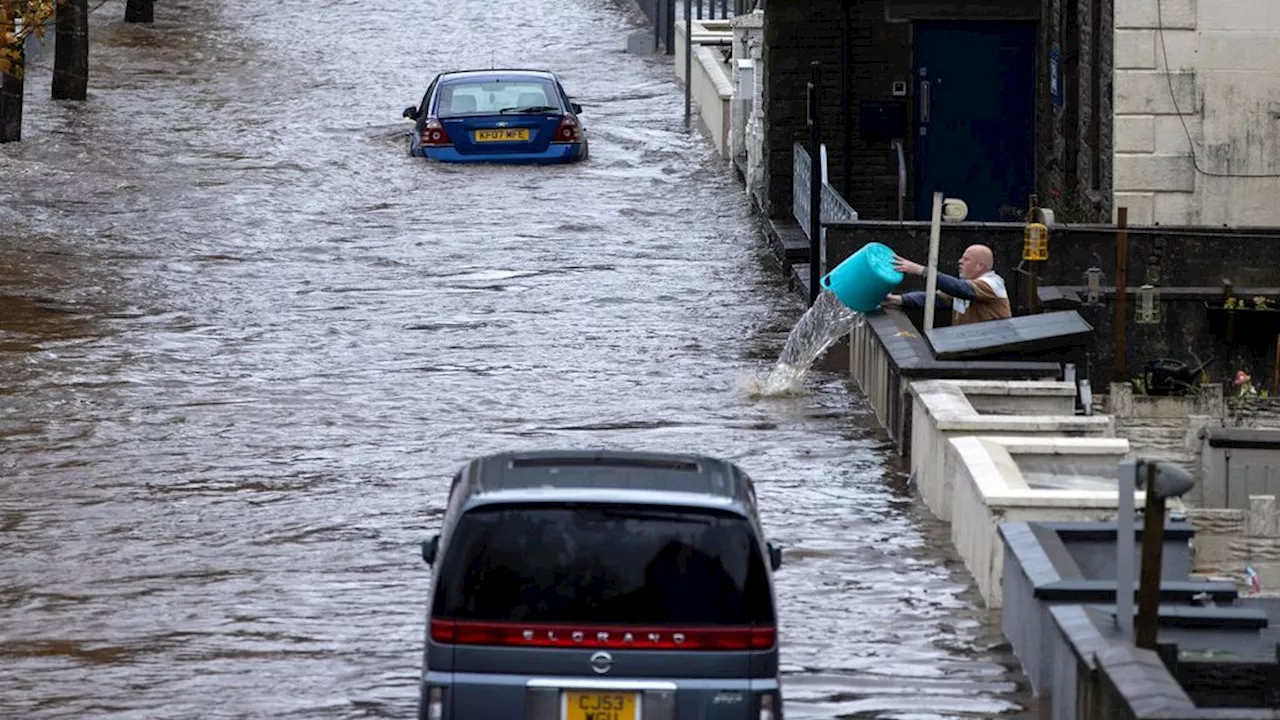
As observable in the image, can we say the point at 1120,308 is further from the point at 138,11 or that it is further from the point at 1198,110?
the point at 138,11

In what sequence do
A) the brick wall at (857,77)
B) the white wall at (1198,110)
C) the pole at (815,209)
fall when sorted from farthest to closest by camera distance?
the brick wall at (857,77) → the pole at (815,209) → the white wall at (1198,110)

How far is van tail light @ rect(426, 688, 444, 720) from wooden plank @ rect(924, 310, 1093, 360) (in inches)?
331

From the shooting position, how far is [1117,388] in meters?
17.5

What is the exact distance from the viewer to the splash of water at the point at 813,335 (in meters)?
20.3

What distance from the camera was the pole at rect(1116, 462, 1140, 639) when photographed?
31.9 ft

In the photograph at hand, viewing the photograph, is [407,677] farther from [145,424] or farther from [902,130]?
[902,130]

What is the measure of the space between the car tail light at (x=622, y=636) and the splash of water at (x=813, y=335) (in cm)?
1043

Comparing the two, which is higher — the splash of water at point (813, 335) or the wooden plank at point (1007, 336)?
the wooden plank at point (1007, 336)

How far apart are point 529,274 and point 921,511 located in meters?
10.8

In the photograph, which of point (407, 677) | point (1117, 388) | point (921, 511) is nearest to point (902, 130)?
point (1117, 388)

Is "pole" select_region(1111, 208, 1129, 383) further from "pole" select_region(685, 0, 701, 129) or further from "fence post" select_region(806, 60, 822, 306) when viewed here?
"pole" select_region(685, 0, 701, 129)

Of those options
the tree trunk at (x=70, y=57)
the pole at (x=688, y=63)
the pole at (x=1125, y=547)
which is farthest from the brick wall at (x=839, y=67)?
the pole at (x=1125, y=547)

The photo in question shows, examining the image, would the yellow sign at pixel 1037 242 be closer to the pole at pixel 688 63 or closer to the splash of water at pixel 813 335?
the splash of water at pixel 813 335

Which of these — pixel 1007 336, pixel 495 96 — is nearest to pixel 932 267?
pixel 1007 336
